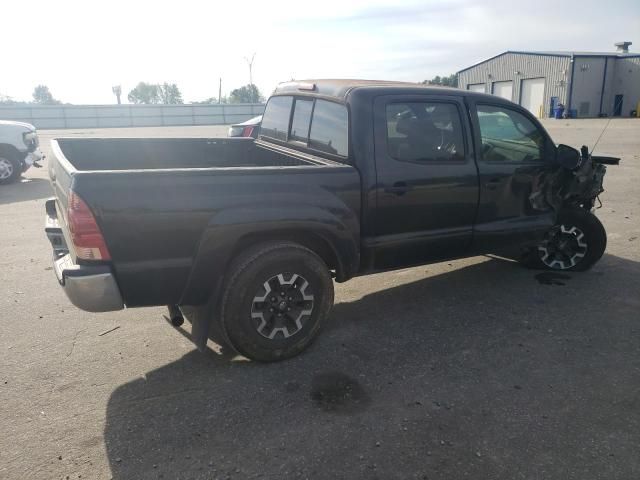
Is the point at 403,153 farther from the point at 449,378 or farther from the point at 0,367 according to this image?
the point at 0,367

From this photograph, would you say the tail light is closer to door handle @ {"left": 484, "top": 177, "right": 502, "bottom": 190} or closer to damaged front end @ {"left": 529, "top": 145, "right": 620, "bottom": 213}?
door handle @ {"left": 484, "top": 177, "right": 502, "bottom": 190}

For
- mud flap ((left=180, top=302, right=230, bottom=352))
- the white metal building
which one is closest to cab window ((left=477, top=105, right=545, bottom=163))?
mud flap ((left=180, top=302, right=230, bottom=352))

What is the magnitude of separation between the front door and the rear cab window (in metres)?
0.30

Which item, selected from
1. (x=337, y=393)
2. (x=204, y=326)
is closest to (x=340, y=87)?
(x=204, y=326)

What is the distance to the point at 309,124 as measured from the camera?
14.3 ft

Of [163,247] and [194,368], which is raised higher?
[163,247]

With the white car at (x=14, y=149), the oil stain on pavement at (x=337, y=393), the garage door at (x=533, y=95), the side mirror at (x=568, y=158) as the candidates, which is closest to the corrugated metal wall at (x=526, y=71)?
the garage door at (x=533, y=95)

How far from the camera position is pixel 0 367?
350 cm

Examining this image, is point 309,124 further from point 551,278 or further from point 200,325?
point 551,278

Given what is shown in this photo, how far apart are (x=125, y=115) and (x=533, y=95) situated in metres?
36.2

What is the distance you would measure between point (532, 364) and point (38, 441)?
126 inches

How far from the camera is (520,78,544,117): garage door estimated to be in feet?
141

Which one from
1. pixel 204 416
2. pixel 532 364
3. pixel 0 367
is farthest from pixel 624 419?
pixel 0 367

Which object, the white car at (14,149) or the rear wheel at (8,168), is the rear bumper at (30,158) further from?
the rear wheel at (8,168)
